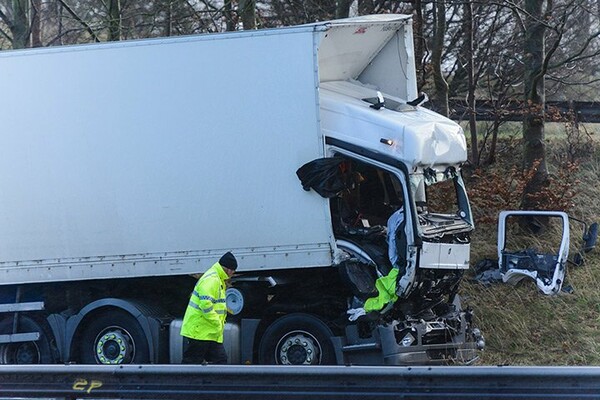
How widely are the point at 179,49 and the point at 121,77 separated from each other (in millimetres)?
728

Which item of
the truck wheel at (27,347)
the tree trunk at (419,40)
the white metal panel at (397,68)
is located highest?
the tree trunk at (419,40)

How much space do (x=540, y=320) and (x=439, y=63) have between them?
550 centimetres

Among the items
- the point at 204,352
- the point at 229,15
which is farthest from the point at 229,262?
the point at 229,15

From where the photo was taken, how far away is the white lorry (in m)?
9.77

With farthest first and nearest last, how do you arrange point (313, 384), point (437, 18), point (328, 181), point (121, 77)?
point (437, 18), point (121, 77), point (328, 181), point (313, 384)

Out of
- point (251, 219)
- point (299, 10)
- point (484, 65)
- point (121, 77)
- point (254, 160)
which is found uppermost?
point (299, 10)

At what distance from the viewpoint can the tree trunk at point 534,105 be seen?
46.9 ft

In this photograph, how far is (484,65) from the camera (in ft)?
57.8

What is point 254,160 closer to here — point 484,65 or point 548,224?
point 548,224

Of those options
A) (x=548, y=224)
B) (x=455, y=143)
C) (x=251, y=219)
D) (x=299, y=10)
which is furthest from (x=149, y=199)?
(x=299, y=10)

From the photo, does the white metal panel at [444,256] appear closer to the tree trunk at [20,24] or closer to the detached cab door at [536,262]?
the detached cab door at [536,262]

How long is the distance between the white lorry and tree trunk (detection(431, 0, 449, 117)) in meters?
4.94

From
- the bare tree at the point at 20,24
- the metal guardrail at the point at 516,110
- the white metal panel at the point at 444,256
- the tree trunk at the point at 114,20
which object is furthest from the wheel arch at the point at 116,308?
the bare tree at the point at 20,24

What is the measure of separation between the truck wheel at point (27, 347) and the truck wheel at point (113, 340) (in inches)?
17.2
